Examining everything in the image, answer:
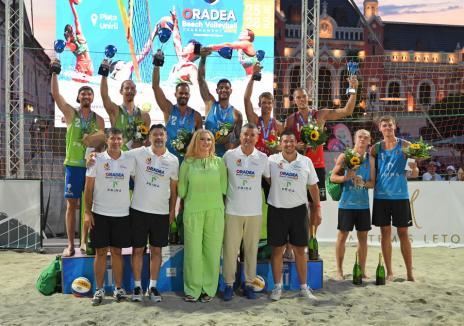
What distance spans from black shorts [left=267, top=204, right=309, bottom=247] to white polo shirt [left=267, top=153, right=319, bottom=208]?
0.07 meters

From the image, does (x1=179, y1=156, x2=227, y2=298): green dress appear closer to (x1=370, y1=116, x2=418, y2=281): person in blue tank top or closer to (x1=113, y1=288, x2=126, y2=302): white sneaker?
(x1=113, y1=288, x2=126, y2=302): white sneaker

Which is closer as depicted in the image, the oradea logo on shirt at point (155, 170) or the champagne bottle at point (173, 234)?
the oradea logo on shirt at point (155, 170)

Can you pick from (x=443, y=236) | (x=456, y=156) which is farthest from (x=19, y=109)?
(x=456, y=156)

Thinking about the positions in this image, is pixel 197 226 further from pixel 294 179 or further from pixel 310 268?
pixel 310 268

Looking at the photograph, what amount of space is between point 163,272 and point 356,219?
2.16m

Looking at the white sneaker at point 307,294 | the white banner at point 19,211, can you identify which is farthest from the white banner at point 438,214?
the white banner at point 19,211

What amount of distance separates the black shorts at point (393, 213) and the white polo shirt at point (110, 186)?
2707 millimetres

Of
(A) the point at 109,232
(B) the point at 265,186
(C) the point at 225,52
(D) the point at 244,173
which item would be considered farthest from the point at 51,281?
(C) the point at 225,52

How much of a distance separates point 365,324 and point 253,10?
900 cm

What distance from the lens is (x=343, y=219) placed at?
5773mm

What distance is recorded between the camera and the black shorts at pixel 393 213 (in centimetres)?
564

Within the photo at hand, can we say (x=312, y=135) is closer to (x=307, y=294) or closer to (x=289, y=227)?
(x=289, y=227)

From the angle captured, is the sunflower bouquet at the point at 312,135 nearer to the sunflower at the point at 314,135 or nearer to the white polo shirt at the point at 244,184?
the sunflower at the point at 314,135

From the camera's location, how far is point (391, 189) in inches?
223
